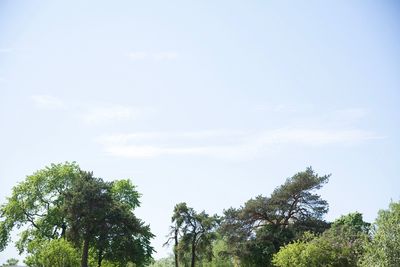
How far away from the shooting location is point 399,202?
33.1 meters

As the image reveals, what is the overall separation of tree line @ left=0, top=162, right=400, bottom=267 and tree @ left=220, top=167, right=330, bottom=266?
0.38 ft

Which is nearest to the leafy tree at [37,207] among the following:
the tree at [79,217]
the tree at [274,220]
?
the tree at [79,217]

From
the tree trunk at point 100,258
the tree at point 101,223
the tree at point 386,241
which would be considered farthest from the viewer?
the tree trunk at point 100,258

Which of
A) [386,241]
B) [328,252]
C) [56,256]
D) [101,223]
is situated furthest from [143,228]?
[386,241]

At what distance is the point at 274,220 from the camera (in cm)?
5656

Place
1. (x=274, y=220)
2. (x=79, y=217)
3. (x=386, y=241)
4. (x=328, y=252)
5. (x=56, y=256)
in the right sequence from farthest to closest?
(x=274, y=220) → (x=79, y=217) → (x=56, y=256) → (x=328, y=252) → (x=386, y=241)

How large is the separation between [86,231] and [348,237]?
86.4 feet

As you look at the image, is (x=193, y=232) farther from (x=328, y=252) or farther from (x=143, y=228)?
(x=328, y=252)

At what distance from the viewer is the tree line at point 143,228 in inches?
1614

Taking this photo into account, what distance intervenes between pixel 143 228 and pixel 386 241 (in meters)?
27.6

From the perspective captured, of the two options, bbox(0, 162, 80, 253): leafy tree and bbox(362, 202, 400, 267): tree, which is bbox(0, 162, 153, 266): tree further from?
bbox(362, 202, 400, 267): tree

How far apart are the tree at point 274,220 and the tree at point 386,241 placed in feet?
65.3

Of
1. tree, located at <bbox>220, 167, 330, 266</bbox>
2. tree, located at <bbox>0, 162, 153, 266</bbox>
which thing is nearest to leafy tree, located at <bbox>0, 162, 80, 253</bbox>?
tree, located at <bbox>0, 162, 153, 266</bbox>

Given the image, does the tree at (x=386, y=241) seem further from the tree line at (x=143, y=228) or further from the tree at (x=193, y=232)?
the tree at (x=193, y=232)
